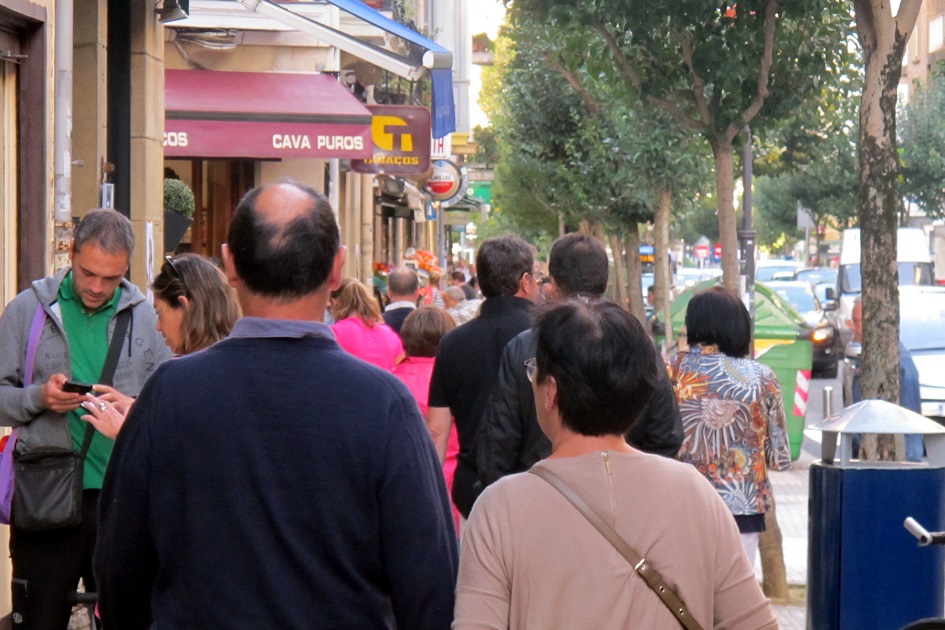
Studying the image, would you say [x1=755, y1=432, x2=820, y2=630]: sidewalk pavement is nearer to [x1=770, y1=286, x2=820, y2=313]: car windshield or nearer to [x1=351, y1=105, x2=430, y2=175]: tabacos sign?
[x1=351, y1=105, x2=430, y2=175]: tabacos sign

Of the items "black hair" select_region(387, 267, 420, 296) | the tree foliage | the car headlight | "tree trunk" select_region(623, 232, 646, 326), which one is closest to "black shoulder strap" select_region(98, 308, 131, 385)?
"black hair" select_region(387, 267, 420, 296)

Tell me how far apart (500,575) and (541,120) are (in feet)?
90.4

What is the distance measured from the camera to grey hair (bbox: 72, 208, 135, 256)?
195 inches

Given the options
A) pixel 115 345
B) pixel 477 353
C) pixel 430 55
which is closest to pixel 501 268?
pixel 477 353

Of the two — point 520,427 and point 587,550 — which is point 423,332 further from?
point 587,550

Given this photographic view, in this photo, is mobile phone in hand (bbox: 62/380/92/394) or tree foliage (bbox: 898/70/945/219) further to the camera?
tree foliage (bbox: 898/70/945/219)

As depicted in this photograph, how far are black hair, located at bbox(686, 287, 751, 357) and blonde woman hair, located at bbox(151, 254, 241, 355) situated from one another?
6.44 ft

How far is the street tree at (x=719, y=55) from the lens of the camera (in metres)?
10.5

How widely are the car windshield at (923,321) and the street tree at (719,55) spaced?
4068 millimetres

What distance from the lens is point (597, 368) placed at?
2814 millimetres

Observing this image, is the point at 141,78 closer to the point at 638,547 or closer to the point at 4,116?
the point at 4,116

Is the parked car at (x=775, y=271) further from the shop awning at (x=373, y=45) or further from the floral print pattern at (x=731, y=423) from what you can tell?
the floral print pattern at (x=731, y=423)

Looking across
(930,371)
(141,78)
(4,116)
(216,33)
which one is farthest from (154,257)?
(930,371)

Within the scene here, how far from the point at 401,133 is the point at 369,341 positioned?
28.0 ft
